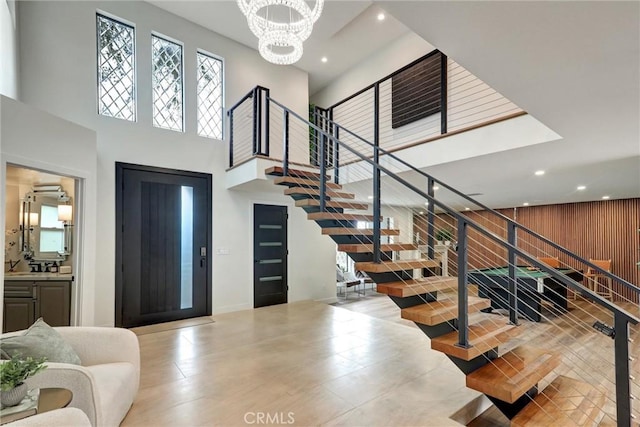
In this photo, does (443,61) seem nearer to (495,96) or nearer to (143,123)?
(495,96)

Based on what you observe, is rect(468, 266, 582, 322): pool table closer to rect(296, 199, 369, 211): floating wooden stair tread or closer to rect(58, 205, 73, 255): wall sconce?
rect(296, 199, 369, 211): floating wooden stair tread

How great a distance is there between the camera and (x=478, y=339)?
87.9 inches

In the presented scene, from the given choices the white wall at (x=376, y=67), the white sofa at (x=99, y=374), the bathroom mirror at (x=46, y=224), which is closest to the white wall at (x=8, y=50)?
the bathroom mirror at (x=46, y=224)

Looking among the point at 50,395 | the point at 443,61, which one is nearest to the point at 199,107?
the point at 443,61

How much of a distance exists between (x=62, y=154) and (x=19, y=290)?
1.87 metres

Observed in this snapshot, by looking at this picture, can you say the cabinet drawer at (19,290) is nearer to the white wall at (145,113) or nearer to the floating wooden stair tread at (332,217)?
the white wall at (145,113)

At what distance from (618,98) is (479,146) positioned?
1.40 metres

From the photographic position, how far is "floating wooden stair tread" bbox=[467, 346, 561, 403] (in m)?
→ 1.99

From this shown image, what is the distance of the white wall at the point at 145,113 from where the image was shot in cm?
402

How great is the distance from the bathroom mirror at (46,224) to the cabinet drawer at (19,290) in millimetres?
493

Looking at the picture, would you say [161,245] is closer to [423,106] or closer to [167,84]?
[167,84]

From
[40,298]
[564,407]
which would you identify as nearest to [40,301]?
[40,298]

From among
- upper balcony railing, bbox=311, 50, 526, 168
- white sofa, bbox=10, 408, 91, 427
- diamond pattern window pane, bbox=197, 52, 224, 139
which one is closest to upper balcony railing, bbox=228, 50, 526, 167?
upper balcony railing, bbox=311, 50, 526, 168

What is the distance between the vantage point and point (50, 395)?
1.59 metres
